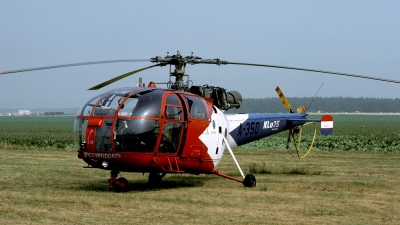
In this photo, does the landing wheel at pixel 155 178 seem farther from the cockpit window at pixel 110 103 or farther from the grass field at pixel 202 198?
the cockpit window at pixel 110 103

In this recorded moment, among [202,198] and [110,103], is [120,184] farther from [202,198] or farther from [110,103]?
[202,198]

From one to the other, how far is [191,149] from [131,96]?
1841 millimetres

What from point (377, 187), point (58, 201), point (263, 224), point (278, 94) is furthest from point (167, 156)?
point (278, 94)

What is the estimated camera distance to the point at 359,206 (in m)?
11.0

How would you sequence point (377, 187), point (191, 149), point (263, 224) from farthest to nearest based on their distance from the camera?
1. point (377, 187)
2. point (191, 149)
3. point (263, 224)

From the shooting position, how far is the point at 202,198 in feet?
38.8

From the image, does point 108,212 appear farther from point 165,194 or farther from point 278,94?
point 278,94

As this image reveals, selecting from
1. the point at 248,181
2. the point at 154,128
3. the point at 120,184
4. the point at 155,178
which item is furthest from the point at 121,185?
the point at 248,181

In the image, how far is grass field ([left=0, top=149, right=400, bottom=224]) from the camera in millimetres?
9492

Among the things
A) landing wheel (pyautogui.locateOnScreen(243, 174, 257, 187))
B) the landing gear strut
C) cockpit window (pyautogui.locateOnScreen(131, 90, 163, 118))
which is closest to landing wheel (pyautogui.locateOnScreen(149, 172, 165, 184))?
the landing gear strut

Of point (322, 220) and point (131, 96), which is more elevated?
point (131, 96)

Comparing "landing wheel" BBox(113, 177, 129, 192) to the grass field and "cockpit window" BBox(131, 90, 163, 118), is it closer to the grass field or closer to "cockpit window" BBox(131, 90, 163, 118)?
the grass field

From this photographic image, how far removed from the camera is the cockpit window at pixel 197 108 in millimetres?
13164

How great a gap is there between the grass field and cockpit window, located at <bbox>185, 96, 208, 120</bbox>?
1678 mm
